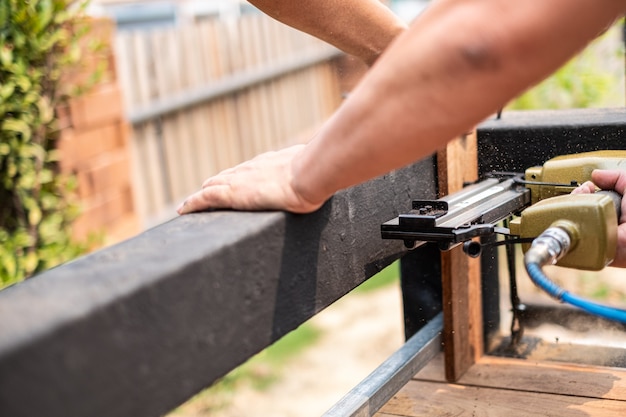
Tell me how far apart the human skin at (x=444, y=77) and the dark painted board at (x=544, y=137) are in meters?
1.09

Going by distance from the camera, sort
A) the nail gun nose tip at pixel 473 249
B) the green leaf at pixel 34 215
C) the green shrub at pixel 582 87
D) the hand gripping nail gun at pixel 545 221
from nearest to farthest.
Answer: the hand gripping nail gun at pixel 545 221
the nail gun nose tip at pixel 473 249
the green leaf at pixel 34 215
the green shrub at pixel 582 87

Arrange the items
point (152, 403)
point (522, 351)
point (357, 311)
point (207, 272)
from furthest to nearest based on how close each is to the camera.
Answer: point (357, 311) < point (522, 351) < point (207, 272) < point (152, 403)

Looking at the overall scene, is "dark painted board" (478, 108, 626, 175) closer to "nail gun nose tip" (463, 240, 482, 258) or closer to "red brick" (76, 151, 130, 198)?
"nail gun nose tip" (463, 240, 482, 258)

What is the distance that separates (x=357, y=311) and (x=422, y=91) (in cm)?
458

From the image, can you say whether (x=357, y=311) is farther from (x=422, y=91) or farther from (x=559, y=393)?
(x=422, y=91)

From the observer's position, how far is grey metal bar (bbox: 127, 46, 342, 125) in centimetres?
621

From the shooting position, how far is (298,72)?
30.4ft

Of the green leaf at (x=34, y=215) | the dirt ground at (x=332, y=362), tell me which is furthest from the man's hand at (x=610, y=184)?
the green leaf at (x=34, y=215)

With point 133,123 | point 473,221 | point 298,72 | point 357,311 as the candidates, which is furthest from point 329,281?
point 298,72

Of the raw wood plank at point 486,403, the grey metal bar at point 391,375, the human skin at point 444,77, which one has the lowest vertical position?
the raw wood plank at point 486,403

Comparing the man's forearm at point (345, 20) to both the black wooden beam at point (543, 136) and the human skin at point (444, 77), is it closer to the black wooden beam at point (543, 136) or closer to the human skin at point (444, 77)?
the black wooden beam at point (543, 136)

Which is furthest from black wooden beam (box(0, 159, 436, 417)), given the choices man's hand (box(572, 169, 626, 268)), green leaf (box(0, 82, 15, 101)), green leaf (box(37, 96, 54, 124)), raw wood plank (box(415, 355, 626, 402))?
green leaf (box(37, 96, 54, 124))

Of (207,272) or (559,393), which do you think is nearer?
(207,272)

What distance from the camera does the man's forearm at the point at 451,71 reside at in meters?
1.22
